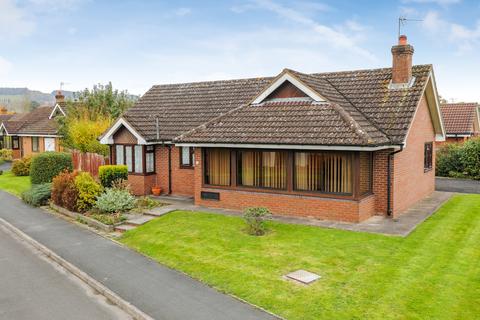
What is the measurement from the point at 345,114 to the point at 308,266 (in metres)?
7.28

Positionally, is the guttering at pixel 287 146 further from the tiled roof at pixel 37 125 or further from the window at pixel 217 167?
the tiled roof at pixel 37 125

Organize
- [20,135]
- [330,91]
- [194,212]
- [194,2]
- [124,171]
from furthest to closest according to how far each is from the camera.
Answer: [20,135]
[124,171]
[194,2]
[330,91]
[194,212]

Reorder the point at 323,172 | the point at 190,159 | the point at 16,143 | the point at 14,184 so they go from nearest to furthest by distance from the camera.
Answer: the point at 323,172 < the point at 190,159 < the point at 14,184 < the point at 16,143

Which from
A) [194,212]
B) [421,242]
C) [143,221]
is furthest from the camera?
[194,212]

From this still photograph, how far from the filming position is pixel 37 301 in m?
10.2

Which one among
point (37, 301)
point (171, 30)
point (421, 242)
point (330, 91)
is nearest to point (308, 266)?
point (421, 242)

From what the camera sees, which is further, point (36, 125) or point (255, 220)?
point (36, 125)

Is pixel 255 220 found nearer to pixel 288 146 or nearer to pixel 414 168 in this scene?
pixel 288 146

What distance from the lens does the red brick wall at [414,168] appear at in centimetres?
1744

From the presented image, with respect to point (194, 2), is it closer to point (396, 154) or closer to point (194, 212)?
point (194, 212)

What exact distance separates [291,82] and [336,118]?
311 cm

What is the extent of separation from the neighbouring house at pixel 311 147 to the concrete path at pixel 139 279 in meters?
5.92

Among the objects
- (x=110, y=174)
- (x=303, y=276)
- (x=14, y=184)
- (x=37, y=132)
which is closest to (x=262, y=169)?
(x=303, y=276)

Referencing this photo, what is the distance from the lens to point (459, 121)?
124ft
